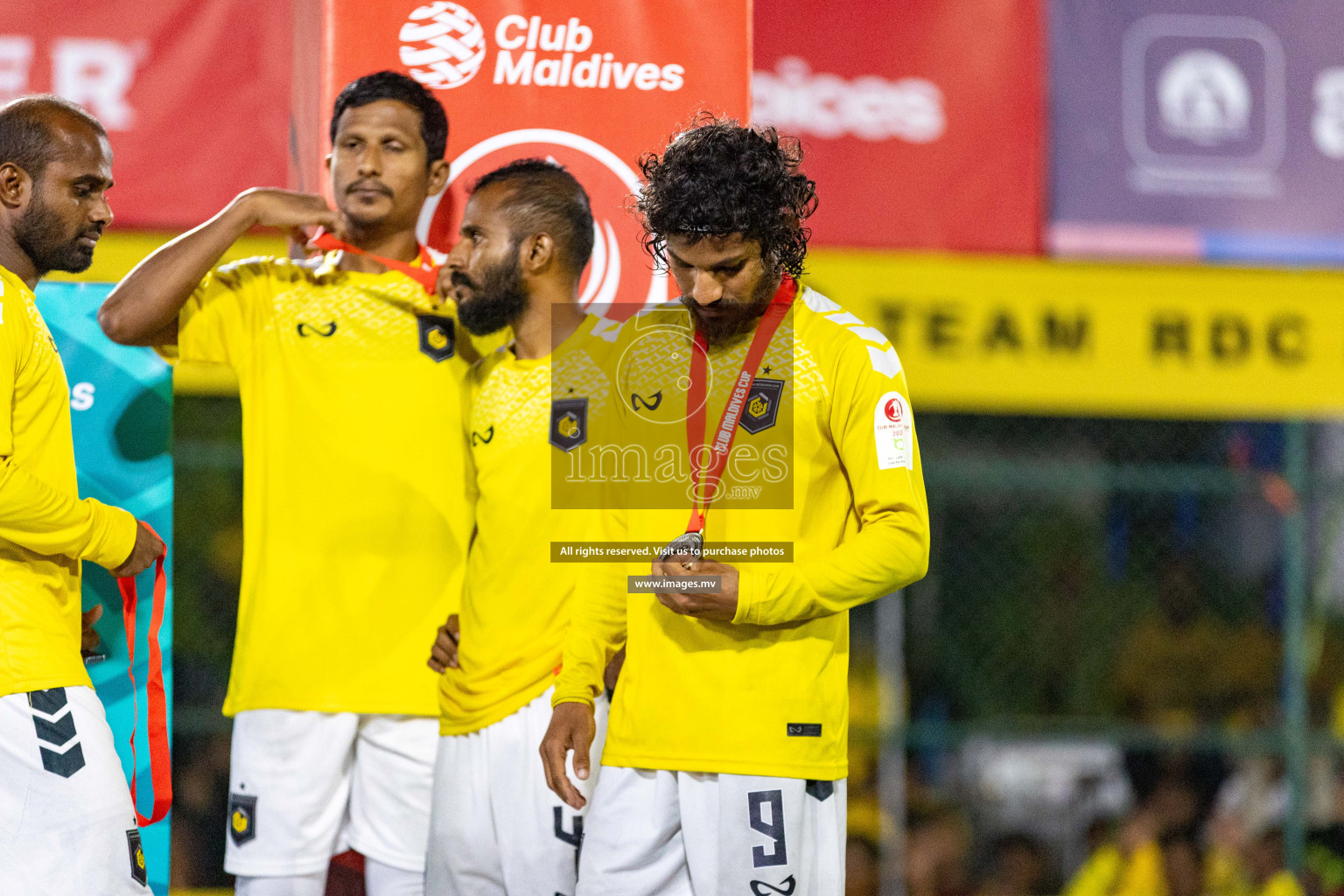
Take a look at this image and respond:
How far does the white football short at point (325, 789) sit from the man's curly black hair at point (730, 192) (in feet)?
4.77

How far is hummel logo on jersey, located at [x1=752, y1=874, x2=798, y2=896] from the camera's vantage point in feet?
9.20

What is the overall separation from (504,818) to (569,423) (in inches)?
36.5

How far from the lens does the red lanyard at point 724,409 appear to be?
2.94 m

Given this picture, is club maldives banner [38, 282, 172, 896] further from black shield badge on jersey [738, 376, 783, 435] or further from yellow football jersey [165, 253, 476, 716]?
black shield badge on jersey [738, 376, 783, 435]

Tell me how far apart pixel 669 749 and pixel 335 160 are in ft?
5.84

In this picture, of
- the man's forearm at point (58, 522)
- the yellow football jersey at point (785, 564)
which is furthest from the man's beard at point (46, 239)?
the yellow football jersey at point (785, 564)

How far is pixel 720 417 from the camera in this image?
298cm

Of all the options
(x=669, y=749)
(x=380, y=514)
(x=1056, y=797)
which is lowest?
(x=1056, y=797)

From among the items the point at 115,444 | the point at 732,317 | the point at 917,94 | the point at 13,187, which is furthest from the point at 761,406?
the point at 917,94

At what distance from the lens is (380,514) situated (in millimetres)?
3543

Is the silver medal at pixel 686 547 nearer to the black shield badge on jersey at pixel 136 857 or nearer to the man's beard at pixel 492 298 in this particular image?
the man's beard at pixel 492 298

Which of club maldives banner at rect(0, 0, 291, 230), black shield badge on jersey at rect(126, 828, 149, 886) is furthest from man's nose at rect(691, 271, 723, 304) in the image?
club maldives banner at rect(0, 0, 291, 230)

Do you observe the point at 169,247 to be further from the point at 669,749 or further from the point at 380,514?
the point at 669,749

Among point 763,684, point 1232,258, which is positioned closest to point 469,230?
point 763,684
